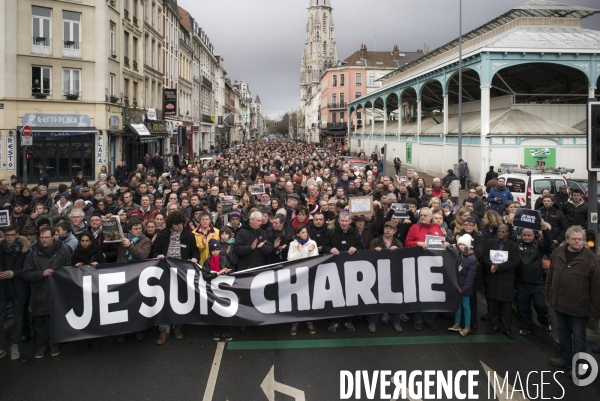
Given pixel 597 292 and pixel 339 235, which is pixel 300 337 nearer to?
pixel 339 235

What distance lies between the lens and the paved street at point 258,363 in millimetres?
5652

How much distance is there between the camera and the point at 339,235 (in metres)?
7.82

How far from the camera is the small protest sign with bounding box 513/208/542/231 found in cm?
717

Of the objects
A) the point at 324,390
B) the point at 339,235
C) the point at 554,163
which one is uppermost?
the point at 554,163

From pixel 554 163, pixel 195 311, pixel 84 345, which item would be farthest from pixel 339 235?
pixel 554 163

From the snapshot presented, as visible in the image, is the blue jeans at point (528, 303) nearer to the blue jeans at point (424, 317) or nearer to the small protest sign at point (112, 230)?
the blue jeans at point (424, 317)

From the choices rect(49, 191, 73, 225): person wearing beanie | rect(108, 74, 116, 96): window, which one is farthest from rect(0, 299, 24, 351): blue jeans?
rect(108, 74, 116, 96): window

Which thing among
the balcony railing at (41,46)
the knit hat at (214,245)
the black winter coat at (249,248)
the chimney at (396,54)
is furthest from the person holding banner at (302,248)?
the chimney at (396,54)

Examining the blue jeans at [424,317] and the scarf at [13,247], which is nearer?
the scarf at [13,247]

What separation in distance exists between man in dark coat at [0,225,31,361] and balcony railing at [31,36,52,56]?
23110 mm

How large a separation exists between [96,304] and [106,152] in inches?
949

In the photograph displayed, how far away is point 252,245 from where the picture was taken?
749cm

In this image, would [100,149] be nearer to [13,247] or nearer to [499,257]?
[13,247]

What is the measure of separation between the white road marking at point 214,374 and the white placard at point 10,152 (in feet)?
78.6
